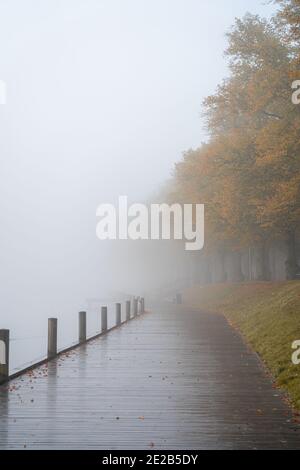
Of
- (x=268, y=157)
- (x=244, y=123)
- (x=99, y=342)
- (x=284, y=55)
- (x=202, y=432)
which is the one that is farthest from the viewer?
(x=244, y=123)

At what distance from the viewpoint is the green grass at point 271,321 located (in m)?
14.3

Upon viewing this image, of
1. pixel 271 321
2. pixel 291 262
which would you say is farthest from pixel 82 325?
pixel 291 262

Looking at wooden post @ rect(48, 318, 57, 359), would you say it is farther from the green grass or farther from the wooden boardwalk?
the green grass

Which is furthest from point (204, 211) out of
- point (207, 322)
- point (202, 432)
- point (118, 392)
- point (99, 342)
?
point (202, 432)

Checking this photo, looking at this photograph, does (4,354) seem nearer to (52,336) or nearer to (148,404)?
(148,404)

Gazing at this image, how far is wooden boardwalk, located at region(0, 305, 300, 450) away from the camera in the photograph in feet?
29.7

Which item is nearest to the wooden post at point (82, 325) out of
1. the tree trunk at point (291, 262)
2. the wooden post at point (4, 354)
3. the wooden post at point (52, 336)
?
the wooden post at point (52, 336)

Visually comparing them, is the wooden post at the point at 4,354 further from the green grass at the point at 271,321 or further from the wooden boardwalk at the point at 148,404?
the green grass at the point at 271,321

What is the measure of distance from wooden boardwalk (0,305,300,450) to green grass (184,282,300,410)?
1.49 feet

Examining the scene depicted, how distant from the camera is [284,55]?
1266 inches

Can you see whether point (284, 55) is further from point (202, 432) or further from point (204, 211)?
point (202, 432)

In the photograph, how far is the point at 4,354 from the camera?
13430mm

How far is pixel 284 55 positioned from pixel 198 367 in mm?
20839

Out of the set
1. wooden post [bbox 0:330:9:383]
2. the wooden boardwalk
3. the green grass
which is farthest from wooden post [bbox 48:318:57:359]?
the green grass
